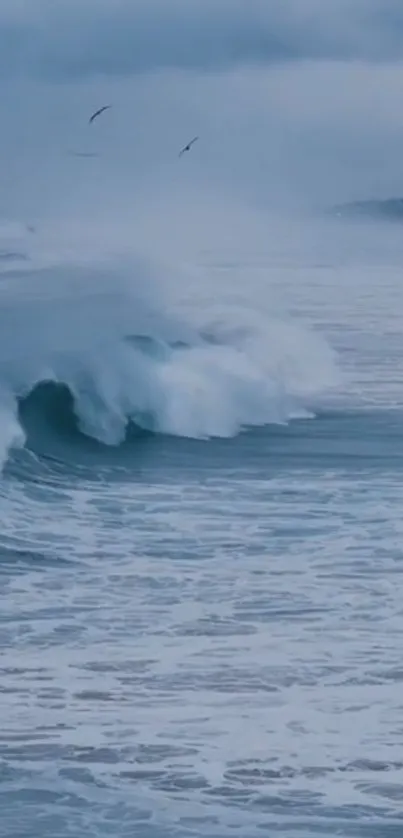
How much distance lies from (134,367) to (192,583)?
9.24m

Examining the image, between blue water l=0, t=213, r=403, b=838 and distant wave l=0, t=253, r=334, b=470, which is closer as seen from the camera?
blue water l=0, t=213, r=403, b=838

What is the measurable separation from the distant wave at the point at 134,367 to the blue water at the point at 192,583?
0.17 ft

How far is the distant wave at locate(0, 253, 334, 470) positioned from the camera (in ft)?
58.3

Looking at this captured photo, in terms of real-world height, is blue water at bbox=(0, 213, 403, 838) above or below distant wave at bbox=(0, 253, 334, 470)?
below

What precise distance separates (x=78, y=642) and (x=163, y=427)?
8517 mm

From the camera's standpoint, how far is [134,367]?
1981cm

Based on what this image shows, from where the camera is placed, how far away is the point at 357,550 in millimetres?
11594

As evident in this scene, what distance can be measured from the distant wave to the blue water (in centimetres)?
5

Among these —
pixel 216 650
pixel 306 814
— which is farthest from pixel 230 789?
pixel 216 650

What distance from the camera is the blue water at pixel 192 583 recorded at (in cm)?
731

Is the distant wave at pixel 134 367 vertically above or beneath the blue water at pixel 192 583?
above

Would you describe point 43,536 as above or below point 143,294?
below

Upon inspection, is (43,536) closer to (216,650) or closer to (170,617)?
(170,617)

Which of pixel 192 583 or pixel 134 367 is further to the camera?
pixel 134 367
